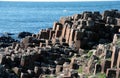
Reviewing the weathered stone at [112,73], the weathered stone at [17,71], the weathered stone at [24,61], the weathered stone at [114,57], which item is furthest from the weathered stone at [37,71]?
the weathered stone at [112,73]

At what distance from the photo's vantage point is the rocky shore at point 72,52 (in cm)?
4099

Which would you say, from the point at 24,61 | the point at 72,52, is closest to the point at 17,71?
the point at 24,61

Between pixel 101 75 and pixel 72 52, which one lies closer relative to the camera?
pixel 101 75

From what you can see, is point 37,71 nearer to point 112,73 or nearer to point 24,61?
point 24,61

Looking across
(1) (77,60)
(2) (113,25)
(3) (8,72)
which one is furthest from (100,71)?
(2) (113,25)

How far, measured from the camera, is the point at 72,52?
159 ft

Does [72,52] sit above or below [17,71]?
above

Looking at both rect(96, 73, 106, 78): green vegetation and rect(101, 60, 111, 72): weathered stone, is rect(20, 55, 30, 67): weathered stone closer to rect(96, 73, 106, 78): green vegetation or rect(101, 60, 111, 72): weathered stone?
rect(101, 60, 111, 72): weathered stone

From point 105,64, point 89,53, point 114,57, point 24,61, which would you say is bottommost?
point 24,61

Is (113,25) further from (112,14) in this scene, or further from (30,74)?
(30,74)

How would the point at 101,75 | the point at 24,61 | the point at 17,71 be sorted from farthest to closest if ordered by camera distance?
1. the point at 24,61
2. the point at 17,71
3. the point at 101,75

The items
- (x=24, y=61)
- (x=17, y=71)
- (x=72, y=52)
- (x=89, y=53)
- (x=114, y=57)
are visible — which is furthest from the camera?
(x=72, y=52)

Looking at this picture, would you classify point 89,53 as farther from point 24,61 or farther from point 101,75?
point 101,75

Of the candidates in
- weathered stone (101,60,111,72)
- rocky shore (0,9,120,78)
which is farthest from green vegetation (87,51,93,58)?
weathered stone (101,60,111,72)
